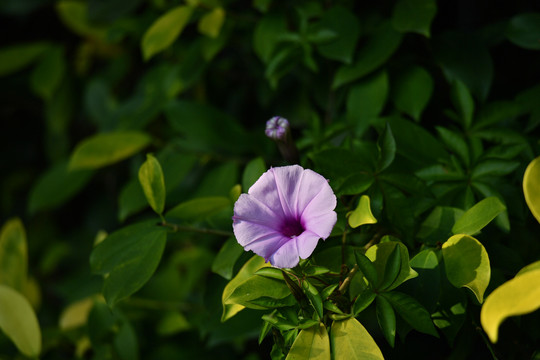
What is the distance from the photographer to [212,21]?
996mm

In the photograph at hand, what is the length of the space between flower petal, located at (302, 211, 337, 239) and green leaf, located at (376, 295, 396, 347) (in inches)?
3.6

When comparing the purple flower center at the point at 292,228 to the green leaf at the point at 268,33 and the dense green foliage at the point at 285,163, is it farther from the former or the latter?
the green leaf at the point at 268,33

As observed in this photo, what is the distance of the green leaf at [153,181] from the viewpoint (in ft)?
2.32

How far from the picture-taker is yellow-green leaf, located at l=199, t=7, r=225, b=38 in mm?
984

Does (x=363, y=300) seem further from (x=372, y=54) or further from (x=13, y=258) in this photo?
(x=13, y=258)

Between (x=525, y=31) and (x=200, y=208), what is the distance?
1.79 ft

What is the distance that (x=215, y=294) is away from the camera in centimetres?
83

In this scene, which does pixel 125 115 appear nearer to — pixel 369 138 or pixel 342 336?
pixel 369 138

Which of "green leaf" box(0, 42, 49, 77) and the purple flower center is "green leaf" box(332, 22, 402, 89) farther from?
"green leaf" box(0, 42, 49, 77)

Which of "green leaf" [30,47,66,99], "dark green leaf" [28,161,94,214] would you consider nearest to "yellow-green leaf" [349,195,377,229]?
"dark green leaf" [28,161,94,214]

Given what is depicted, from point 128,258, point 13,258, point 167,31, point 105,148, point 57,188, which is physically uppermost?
point 167,31

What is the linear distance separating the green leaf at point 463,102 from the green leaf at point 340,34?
17cm

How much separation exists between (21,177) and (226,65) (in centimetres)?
86

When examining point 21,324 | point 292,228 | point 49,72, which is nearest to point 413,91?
point 292,228
